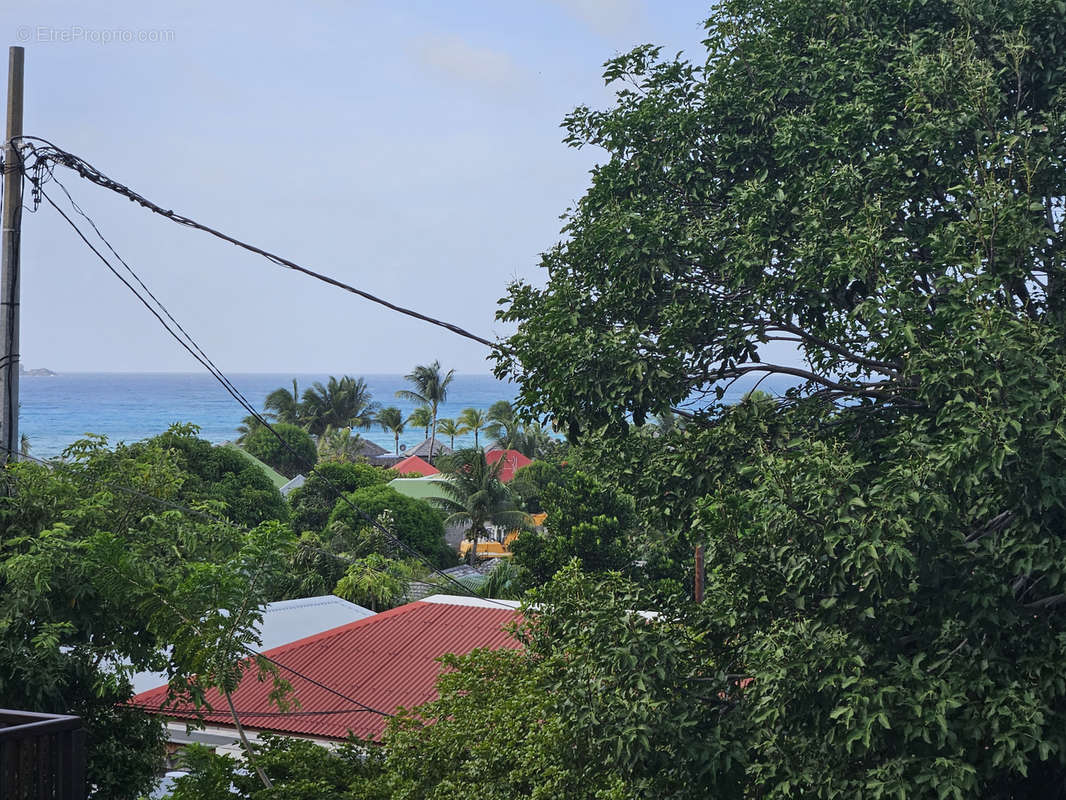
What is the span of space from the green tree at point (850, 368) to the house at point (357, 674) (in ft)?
30.0

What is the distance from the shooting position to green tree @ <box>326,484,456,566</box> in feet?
146

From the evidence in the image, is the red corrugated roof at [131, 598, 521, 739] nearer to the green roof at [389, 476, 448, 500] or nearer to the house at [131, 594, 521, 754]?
the house at [131, 594, 521, 754]

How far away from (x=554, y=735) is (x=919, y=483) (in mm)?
4307

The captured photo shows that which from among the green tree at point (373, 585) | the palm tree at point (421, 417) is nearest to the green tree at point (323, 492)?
the green tree at point (373, 585)

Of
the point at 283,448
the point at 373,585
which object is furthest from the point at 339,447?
the point at 373,585

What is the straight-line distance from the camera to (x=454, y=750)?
10516mm

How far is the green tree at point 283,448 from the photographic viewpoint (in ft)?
214

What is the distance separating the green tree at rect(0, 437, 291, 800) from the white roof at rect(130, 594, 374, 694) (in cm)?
892

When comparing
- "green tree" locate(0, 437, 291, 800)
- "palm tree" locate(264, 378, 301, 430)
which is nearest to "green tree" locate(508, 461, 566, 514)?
"green tree" locate(0, 437, 291, 800)

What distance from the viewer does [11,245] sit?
35.3 ft

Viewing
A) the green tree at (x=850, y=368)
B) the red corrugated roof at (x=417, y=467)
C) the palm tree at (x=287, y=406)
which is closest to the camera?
the green tree at (x=850, y=368)

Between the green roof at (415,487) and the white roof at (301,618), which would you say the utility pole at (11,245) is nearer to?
the white roof at (301,618)

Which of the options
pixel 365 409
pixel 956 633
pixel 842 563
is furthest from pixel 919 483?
pixel 365 409

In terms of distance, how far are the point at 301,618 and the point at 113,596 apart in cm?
1220
